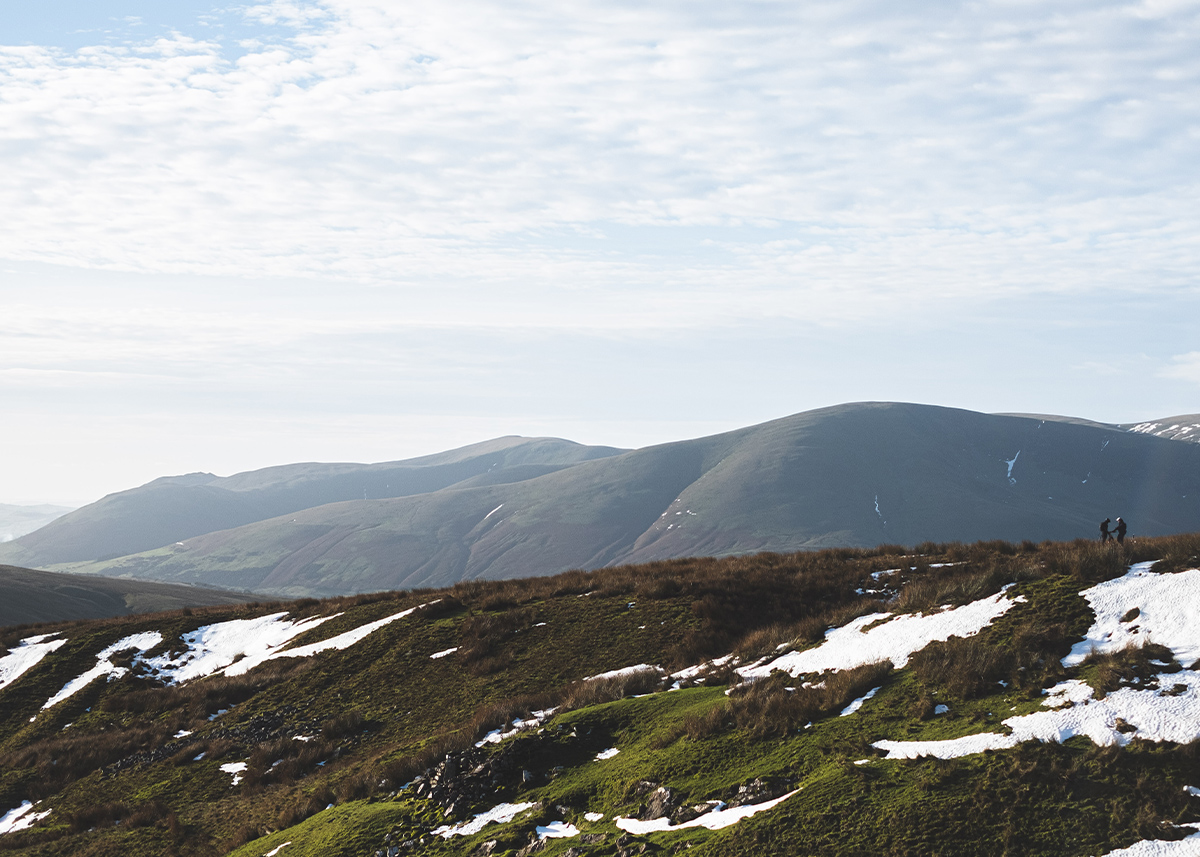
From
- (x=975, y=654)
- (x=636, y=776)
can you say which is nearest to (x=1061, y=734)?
(x=975, y=654)

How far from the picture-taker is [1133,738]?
1070 centimetres

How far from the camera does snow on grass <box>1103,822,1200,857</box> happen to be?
28.3ft

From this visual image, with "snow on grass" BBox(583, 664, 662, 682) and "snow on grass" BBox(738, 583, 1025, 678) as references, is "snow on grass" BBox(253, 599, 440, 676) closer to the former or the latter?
"snow on grass" BBox(583, 664, 662, 682)

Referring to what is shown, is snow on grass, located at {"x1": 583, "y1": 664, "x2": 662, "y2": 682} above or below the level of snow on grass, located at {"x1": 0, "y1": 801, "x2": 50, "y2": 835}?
above

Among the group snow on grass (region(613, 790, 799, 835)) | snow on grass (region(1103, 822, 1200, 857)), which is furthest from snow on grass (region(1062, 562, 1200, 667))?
snow on grass (region(613, 790, 799, 835))

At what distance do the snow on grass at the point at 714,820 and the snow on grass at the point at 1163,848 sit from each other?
153 inches

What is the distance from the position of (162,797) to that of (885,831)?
17092 millimetres

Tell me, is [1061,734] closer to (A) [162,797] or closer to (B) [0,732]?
(A) [162,797]

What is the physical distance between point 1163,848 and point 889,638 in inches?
321

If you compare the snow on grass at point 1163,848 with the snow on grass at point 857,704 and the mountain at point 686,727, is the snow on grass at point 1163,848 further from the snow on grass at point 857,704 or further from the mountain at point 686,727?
the snow on grass at point 857,704

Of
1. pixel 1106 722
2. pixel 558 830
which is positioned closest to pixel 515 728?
pixel 558 830

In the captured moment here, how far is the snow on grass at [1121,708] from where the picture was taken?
10.9m

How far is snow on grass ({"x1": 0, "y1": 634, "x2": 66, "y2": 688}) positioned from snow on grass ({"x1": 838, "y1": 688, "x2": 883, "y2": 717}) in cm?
3217

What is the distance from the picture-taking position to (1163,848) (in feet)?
28.8
